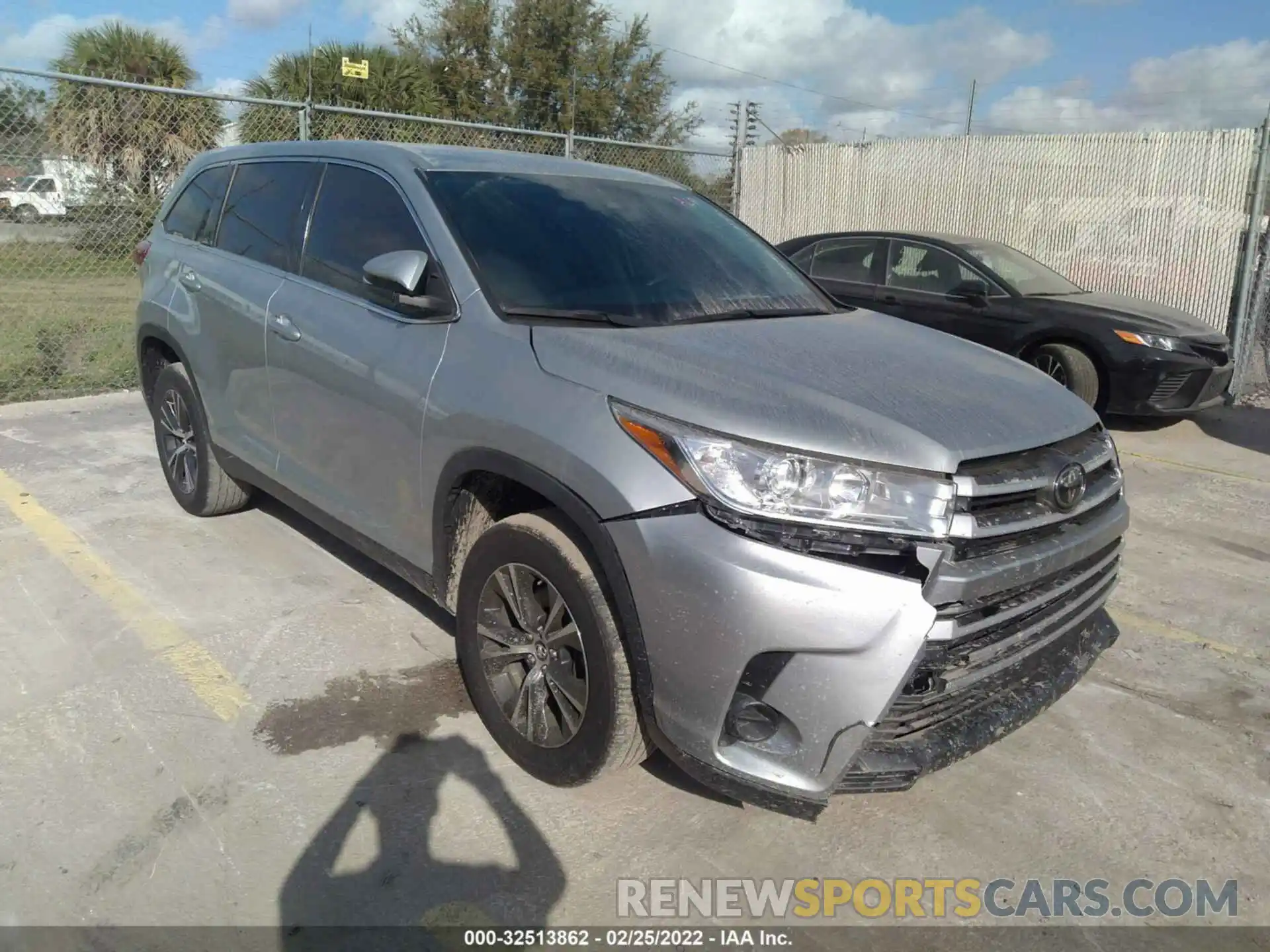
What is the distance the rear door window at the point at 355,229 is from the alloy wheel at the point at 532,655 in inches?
44.5

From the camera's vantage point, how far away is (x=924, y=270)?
8609 mm

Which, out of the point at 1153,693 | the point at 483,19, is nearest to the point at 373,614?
the point at 1153,693

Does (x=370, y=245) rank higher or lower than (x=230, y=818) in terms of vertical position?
higher

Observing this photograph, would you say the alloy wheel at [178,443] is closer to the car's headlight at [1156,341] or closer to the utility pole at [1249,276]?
the car's headlight at [1156,341]

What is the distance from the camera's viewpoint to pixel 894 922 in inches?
99.4

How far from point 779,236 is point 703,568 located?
38.6 ft

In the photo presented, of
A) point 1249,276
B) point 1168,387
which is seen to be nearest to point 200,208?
point 1168,387

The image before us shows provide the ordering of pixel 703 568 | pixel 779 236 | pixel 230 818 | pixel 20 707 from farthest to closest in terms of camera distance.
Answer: pixel 779 236
pixel 20 707
pixel 230 818
pixel 703 568

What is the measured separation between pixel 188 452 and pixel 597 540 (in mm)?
3355

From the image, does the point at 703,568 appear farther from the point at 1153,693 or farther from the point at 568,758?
the point at 1153,693

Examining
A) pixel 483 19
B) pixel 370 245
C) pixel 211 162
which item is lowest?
pixel 370 245

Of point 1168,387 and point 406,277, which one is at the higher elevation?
point 406,277

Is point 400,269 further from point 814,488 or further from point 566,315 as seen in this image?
point 814,488

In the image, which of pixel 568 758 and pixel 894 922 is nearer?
pixel 894 922
